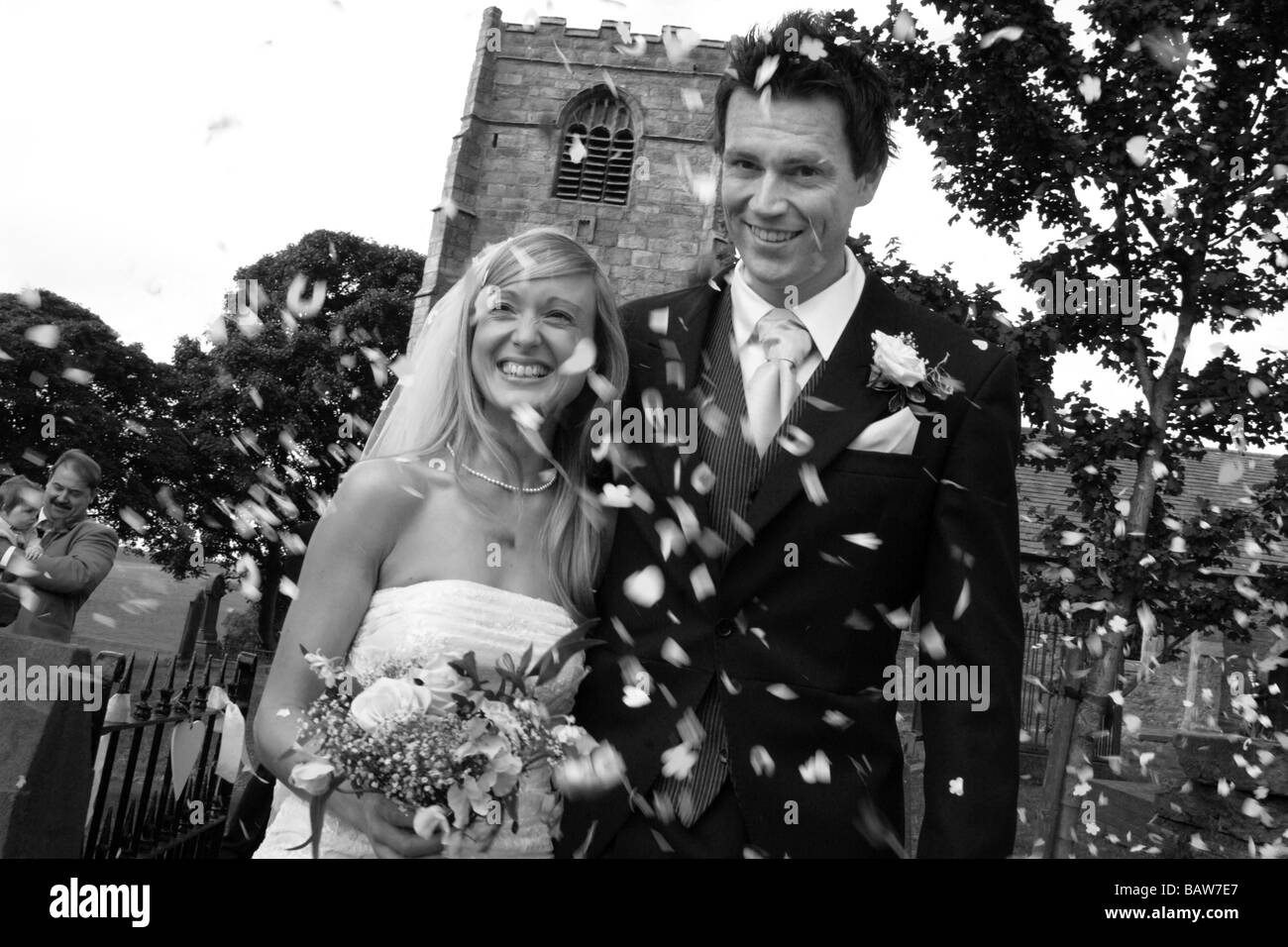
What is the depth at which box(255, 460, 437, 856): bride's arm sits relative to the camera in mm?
2697

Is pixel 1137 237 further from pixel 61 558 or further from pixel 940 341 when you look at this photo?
pixel 61 558

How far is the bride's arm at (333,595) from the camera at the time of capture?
2.70m

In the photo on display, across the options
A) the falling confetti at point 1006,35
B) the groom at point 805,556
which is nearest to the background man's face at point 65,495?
the groom at point 805,556

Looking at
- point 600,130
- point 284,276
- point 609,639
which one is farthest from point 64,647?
point 284,276

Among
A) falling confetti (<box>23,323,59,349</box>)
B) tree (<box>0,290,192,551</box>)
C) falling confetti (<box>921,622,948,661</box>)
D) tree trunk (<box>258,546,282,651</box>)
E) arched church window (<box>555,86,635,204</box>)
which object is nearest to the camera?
falling confetti (<box>921,622,948,661</box>)

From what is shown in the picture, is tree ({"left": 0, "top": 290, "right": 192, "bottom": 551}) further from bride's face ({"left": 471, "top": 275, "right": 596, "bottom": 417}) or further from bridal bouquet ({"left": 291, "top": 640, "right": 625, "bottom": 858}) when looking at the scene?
bridal bouquet ({"left": 291, "top": 640, "right": 625, "bottom": 858})

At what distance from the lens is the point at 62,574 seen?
21.0 feet

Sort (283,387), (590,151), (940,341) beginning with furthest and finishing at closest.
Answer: (283,387)
(590,151)
(940,341)

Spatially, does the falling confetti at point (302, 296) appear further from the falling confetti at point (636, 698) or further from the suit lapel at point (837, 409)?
the falling confetti at point (636, 698)

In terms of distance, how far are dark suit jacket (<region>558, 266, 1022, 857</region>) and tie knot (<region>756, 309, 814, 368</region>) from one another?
0.17m

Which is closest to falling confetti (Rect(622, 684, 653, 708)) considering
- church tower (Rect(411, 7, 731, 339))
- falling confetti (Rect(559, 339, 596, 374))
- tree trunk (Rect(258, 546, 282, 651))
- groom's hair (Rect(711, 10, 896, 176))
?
falling confetti (Rect(559, 339, 596, 374))

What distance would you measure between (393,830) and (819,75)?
2.03 meters

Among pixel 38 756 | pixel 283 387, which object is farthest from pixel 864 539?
pixel 283 387
